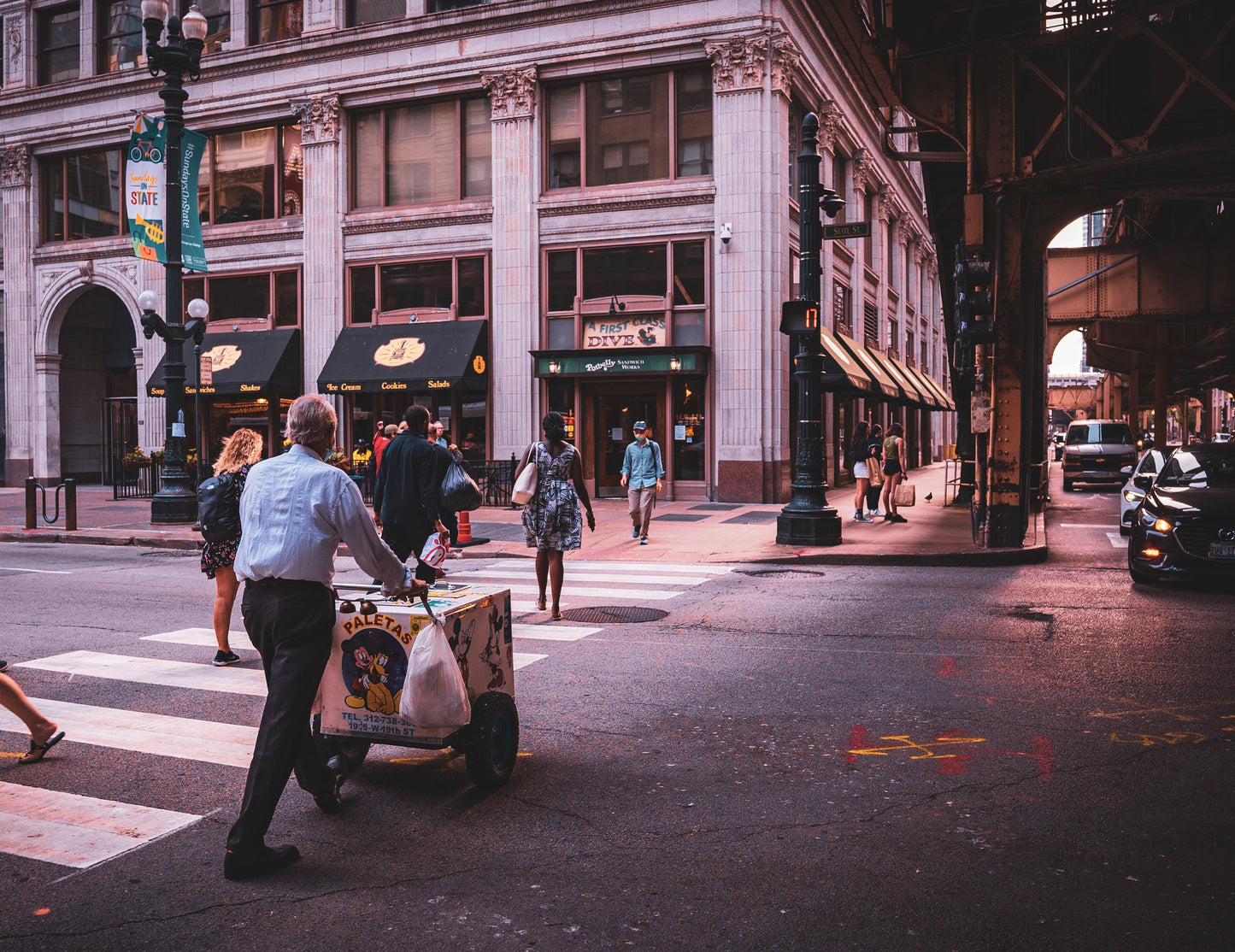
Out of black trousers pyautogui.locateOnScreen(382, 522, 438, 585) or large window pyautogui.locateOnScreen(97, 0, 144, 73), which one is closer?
black trousers pyautogui.locateOnScreen(382, 522, 438, 585)

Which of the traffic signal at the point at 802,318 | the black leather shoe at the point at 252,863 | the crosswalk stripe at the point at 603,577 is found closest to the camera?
the black leather shoe at the point at 252,863

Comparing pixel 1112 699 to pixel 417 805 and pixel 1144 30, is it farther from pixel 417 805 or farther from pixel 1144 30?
pixel 1144 30

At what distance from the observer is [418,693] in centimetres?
428

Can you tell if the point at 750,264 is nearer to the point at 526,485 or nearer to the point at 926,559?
the point at 926,559

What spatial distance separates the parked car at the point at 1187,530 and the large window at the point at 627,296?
13346 millimetres

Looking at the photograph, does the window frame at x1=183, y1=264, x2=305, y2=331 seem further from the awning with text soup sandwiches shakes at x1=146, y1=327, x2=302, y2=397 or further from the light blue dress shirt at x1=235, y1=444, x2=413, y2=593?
the light blue dress shirt at x1=235, y1=444, x2=413, y2=593

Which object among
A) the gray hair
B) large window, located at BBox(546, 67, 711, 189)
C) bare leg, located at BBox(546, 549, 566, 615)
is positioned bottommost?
bare leg, located at BBox(546, 549, 566, 615)

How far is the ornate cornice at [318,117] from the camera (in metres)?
26.8

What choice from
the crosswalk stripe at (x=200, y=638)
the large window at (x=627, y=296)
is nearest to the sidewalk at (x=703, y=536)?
the large window at (x=627, y=296)

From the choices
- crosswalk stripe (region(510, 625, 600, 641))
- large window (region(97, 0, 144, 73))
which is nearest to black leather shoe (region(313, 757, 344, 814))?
crosswalk stripe (region(510, 625, 600, 641))

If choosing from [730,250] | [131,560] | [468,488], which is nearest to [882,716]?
[468,488]

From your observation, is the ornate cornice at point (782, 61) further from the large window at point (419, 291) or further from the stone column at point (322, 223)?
the stone column at point (322, 223)

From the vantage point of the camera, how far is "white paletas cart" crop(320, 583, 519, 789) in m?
4.52

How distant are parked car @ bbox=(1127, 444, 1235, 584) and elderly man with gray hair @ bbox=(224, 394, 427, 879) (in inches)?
370
